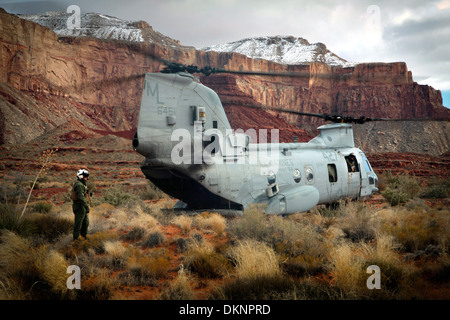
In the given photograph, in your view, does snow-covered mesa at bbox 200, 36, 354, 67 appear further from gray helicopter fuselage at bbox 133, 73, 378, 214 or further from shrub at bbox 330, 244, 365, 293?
shrub at bbox 330, 244, 365, 293

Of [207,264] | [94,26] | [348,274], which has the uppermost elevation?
[94,26]

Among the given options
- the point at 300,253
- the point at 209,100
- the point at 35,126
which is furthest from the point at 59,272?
the point at 35,126

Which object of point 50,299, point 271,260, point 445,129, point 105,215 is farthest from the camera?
point 445,129

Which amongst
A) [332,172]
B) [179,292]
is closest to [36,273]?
[179,292]

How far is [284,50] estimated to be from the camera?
13938 centimetres

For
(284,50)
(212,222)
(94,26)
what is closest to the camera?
(212,222)

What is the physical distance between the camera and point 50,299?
4.55 meters

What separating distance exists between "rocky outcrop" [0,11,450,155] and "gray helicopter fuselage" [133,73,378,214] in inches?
856

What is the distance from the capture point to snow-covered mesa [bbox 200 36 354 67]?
12734cm

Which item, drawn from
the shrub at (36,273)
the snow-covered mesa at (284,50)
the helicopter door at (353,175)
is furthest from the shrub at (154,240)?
the snow-covered mesa at (284,50)

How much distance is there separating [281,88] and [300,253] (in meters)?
113

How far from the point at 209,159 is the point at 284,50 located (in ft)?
469

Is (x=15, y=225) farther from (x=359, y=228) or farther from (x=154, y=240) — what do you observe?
(x=359, y=228)

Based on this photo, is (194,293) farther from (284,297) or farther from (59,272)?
(59,272)
